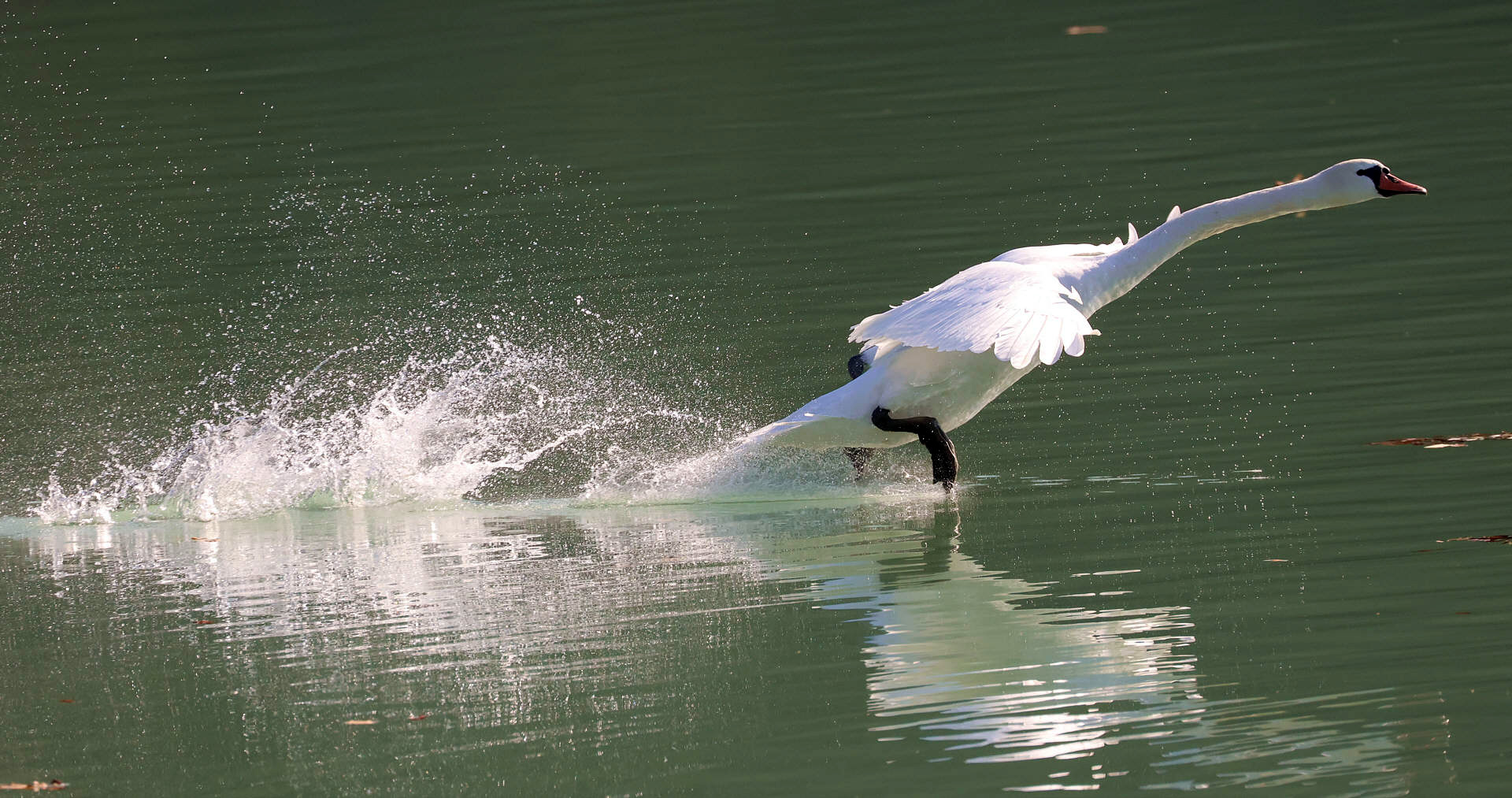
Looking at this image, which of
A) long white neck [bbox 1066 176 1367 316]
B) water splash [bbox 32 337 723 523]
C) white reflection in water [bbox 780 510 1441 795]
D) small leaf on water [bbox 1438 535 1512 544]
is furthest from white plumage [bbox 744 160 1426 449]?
small leaf on water [bbox 1438 535 1512 544]

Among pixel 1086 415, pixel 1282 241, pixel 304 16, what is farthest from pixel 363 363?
pixel 304 16

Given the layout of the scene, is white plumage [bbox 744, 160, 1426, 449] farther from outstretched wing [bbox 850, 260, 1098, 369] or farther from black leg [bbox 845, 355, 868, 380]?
black leg [bbox 845, 355, 868, 380]

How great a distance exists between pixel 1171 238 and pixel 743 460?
7.54 ft

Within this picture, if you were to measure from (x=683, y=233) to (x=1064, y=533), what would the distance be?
25.3ft

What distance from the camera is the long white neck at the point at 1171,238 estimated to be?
8.41 m

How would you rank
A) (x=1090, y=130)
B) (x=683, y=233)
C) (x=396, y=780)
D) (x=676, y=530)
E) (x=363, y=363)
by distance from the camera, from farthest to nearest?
(x=1090, y=130)
(x=683, y=233)
(x=363, y=363)
(x=676, y=530)
(x=396, y=780)

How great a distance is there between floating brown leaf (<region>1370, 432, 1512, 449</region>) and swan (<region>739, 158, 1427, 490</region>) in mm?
1130

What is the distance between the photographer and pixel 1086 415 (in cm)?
970

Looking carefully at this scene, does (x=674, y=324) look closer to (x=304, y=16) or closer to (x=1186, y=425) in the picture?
(x=1186, y=425)

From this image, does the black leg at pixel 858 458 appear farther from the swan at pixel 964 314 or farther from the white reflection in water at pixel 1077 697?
the white reflection in water at pixel 1077 697

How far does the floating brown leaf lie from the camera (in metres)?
8.30

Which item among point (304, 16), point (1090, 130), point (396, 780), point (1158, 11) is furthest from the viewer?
point (304, 16)

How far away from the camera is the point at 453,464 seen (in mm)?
9180

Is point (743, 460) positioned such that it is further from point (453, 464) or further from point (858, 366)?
point (453, 464)
